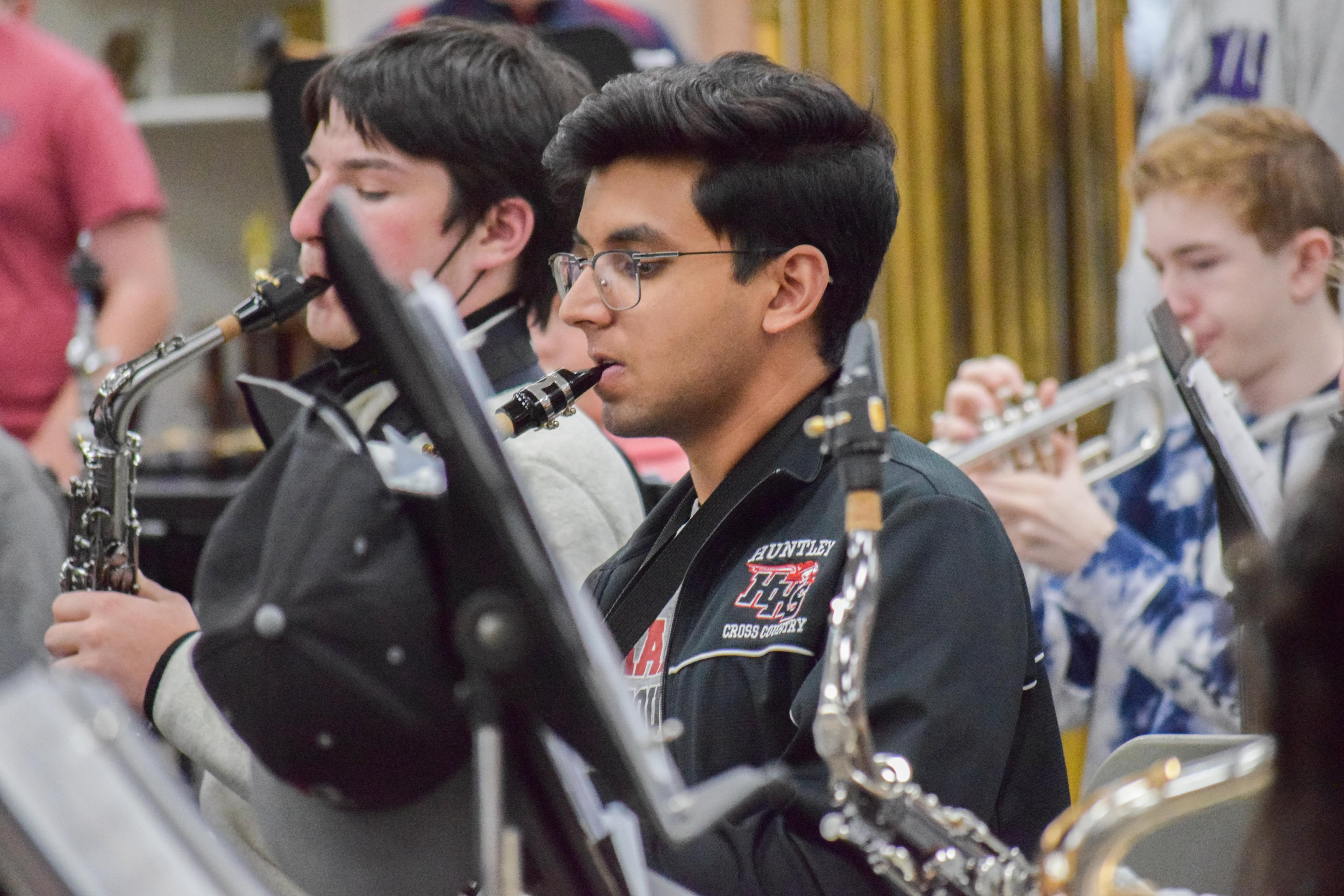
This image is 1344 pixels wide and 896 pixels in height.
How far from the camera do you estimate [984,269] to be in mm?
3172

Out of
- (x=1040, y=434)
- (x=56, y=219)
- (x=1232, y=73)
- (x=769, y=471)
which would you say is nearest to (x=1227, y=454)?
(x=769, y=471)

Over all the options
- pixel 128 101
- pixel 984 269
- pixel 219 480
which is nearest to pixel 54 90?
pixel 219 480

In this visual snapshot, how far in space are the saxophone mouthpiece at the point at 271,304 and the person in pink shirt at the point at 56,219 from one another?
115cm

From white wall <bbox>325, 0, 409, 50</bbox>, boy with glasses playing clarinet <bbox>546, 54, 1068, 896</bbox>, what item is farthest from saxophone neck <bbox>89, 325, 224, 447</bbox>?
white wall <bbox>325, 0, 409, 50</bbox>

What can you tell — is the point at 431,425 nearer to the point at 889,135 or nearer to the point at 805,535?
the point at 805,535

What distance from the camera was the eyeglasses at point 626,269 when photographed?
153 centimetres

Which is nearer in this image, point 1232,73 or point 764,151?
point 764,151

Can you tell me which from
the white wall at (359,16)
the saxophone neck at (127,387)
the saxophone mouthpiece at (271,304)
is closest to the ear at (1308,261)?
the saxophone mouthpiece at (271,304)

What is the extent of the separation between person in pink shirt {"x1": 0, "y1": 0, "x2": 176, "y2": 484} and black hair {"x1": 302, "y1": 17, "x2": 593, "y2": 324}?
3.56ft

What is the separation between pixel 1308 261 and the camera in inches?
86.6

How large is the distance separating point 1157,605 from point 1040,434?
1.34ft

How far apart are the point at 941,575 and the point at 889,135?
565mm

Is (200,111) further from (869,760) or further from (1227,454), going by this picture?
(869,760)

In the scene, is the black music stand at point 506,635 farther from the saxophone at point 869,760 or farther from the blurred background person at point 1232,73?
the blurred background person at point 1232,73
